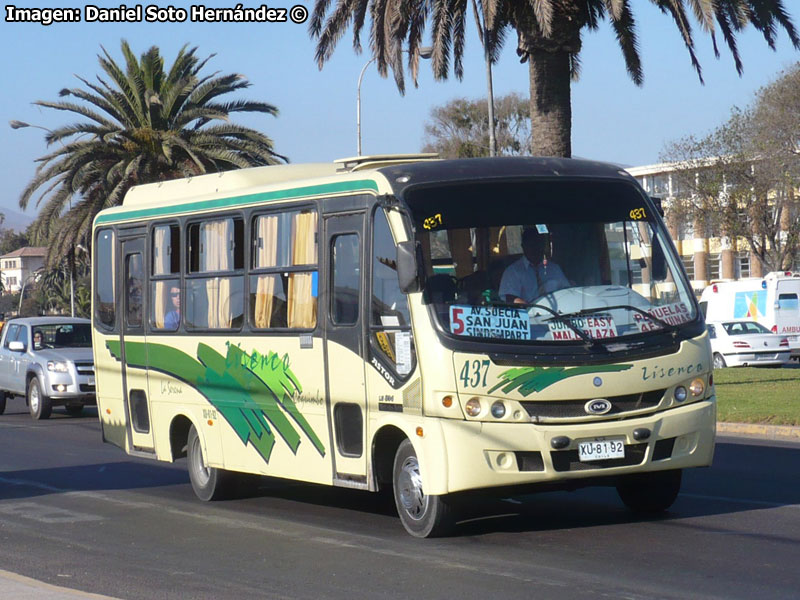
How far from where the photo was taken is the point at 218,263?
12062 millimetres

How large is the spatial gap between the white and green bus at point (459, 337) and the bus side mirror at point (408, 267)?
1 cm

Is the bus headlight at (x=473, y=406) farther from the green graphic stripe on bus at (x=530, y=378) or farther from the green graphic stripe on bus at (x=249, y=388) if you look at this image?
the green graphic stripe on bus at (x=249, y=388)

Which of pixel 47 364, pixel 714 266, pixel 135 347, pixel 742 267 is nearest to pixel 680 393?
pixel 135 347

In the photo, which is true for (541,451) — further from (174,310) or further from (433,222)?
(174,310)

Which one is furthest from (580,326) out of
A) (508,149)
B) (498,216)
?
(508,149)

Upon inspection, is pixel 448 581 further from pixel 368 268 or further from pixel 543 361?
pixel 368 268

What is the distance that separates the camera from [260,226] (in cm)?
1148

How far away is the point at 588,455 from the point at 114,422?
22.1 feet

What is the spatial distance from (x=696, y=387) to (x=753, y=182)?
54412 millimetres

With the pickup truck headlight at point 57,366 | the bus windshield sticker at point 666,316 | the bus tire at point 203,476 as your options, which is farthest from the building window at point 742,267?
the bus windshield sticker at point 666,316

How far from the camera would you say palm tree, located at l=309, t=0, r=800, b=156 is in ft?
68.8

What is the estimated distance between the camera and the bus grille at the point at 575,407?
9.06 metres

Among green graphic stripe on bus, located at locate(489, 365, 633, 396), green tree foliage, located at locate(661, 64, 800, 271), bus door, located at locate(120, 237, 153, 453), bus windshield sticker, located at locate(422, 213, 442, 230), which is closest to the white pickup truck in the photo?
bus door, located at locate(120, 237, 153, 453)

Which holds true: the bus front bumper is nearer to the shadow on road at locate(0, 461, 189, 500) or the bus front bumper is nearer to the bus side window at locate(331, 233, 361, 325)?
the bus side window at locate(331, 233, 361, 325)
